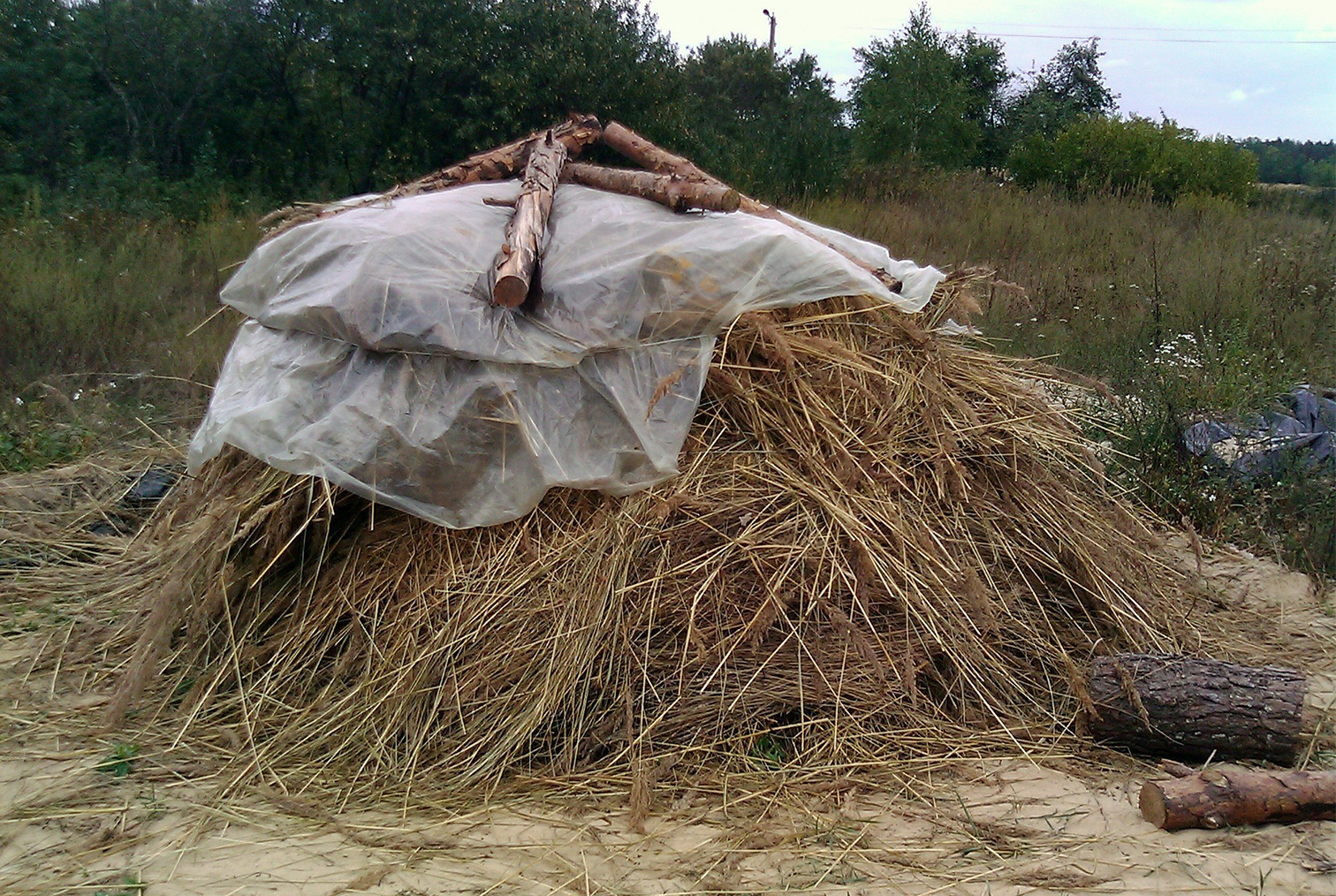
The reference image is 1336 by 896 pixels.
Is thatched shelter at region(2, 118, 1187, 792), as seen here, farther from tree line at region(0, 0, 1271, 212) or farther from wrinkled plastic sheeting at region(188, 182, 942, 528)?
tree line at region(0, 0, 1271, 212)

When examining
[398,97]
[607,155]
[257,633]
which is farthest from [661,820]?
[398,97]

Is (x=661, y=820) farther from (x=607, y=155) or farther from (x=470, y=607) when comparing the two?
(x=607, y=155)

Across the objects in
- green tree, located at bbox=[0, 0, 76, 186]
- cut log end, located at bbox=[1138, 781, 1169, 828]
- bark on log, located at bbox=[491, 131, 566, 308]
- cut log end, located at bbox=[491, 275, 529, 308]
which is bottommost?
cut log end, located at bbox=[1138, 781, 1169, 828]

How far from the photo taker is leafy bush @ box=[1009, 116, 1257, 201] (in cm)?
1285

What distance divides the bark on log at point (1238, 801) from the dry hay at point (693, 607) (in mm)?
482

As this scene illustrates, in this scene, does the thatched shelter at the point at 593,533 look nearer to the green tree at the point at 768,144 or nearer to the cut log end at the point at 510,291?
the cut log end at the point at 510,291

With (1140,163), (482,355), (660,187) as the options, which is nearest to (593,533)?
(482,355)

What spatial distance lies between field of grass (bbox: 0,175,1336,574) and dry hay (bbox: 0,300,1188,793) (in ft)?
3.22

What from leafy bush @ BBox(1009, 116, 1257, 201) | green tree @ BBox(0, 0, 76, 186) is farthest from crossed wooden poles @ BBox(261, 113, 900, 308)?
leafy bush @ BBox(1009, 116, 1257, 201)

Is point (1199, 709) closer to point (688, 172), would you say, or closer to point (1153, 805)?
point (1153, 805)

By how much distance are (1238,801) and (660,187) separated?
9.21 ft

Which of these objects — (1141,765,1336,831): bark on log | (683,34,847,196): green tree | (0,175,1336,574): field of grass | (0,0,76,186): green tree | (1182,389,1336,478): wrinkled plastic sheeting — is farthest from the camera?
(683,34,847,196): green tree

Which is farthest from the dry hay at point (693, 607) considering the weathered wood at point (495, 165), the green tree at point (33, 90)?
the green tree at point (33, 90)

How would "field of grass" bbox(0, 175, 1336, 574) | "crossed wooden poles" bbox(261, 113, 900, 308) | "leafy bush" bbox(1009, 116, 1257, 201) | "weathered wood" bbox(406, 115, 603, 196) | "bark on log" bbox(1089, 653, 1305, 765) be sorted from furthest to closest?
1. "leafy bush" bbox(1009, 116, 1257, 201)
2. "field of grass" bbox(0, 175, 1336, 574)
3. "weathered wood" bbox(406, 115, 603, 196)
4. "crossed wooden poles" bbox(261, 113, 900, 308)
5. "bark on log" bbox(1089, 653, 1305, 765)
